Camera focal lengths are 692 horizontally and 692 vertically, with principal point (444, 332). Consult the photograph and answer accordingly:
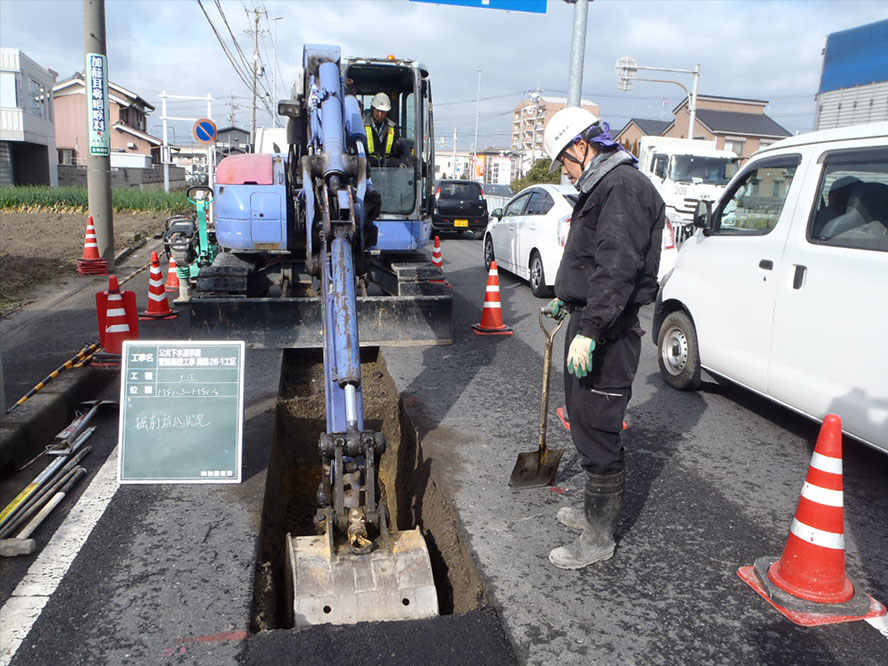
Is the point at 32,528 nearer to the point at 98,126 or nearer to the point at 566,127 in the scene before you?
the point at 566,127

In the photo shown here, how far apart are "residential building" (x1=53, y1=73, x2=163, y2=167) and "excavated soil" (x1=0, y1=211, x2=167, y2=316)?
98.6ft

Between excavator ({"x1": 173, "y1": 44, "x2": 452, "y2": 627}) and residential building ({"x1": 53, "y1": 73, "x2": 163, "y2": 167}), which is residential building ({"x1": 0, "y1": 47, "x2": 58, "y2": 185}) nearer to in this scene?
residential building ({"x1": 53, "y1": 73, "x2": 163, "y2": 167})

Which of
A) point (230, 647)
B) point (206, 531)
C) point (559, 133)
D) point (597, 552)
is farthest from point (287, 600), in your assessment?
point (559, 133)

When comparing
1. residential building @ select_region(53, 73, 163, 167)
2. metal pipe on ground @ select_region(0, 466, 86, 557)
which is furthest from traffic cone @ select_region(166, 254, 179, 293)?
residential building @ select_region(53, 73, 163, 167)

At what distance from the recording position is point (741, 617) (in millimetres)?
2920

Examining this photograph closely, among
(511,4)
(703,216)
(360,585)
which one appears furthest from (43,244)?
Answer: (360,585)

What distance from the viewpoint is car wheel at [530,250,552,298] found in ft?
33.9

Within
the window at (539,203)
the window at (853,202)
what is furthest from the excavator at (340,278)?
the window at (853,202)

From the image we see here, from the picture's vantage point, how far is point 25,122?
1453 inches

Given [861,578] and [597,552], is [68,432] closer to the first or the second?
[597,552]

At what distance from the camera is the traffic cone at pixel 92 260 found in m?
11.7

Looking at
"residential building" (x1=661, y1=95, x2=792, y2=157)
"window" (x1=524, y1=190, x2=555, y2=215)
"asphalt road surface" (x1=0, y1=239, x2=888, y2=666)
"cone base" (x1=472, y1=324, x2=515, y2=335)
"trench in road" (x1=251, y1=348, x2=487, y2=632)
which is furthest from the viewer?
"residential building" (x1=661, y1=95, x2=792, y2=157)

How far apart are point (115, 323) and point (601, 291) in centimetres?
495

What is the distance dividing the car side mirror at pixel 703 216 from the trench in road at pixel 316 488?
2.88 metres
